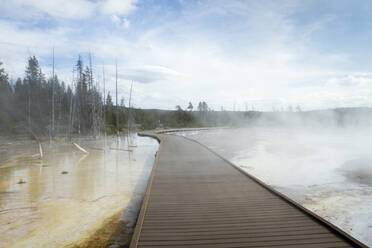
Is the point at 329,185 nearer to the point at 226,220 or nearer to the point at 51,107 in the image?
the point at 226,220

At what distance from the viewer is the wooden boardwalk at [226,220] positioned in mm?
2996

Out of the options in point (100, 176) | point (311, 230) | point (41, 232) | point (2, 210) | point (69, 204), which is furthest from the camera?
point (100, 176)

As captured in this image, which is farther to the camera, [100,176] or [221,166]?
[100,176]

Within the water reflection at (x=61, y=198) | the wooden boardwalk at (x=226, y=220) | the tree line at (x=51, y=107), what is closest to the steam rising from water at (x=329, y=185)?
the wooden boardwalk at (x=226, y=220)

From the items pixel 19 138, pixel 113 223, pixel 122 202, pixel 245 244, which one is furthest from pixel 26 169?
pixel 19 138

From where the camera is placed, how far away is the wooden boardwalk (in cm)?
300

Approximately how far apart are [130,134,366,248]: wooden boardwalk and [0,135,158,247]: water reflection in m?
1.41

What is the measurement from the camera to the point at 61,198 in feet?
21.1

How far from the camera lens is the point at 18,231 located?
14.8 feet

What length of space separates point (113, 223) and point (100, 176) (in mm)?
4515

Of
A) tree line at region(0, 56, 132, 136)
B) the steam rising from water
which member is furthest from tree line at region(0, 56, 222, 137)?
the steam rising from water

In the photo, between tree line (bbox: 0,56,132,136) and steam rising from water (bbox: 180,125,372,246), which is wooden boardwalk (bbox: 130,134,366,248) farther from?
tree line (bbox: 0,56,132,136)

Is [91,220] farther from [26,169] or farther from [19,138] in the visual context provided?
[19,138]

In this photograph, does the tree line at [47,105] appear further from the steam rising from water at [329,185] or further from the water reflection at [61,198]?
the steam rising from water at [329,185]
